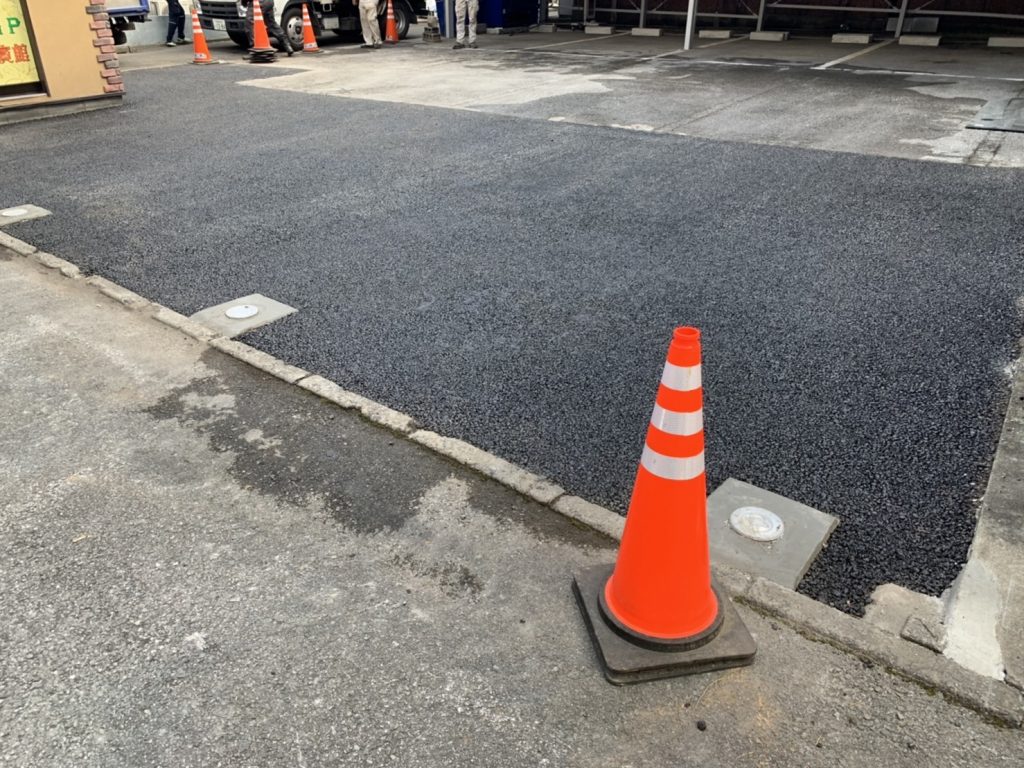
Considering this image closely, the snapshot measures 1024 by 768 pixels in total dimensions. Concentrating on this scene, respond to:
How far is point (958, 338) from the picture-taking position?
4.02 m

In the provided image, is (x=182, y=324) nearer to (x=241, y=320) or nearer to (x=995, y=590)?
(x=241, y=320)

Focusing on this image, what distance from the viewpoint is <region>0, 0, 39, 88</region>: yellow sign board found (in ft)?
30.0

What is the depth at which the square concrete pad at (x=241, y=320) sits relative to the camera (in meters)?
4.28

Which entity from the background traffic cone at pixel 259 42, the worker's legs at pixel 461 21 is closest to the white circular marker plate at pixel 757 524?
the background traffic cone at pixel 259 42

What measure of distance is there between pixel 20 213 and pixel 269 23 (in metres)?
10.7

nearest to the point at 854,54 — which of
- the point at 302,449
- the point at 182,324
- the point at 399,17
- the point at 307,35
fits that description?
the point at 399,17

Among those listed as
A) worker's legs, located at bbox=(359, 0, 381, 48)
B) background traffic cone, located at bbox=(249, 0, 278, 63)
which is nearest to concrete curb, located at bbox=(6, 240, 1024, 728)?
background traffic cone, located at bbox=(249, 0, 278, 63)

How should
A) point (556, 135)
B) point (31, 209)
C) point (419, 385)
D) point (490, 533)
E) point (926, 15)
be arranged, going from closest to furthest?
point (490, 533) < point (419, 385) < point (31, 209) < point (556, 135) < point (926, 15)

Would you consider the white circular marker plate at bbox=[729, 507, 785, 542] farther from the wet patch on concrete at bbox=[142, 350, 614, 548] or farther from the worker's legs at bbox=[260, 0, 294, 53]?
the worker's legs at bbox=[260, 0, 294, 53]

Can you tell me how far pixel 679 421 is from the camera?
7.00 ft

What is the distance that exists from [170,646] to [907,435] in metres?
2.98

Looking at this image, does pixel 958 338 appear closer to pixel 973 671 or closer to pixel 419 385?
pixel 973 671

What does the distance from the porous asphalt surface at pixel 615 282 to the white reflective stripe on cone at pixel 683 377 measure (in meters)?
0.90

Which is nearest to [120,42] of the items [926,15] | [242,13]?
[242,13]
